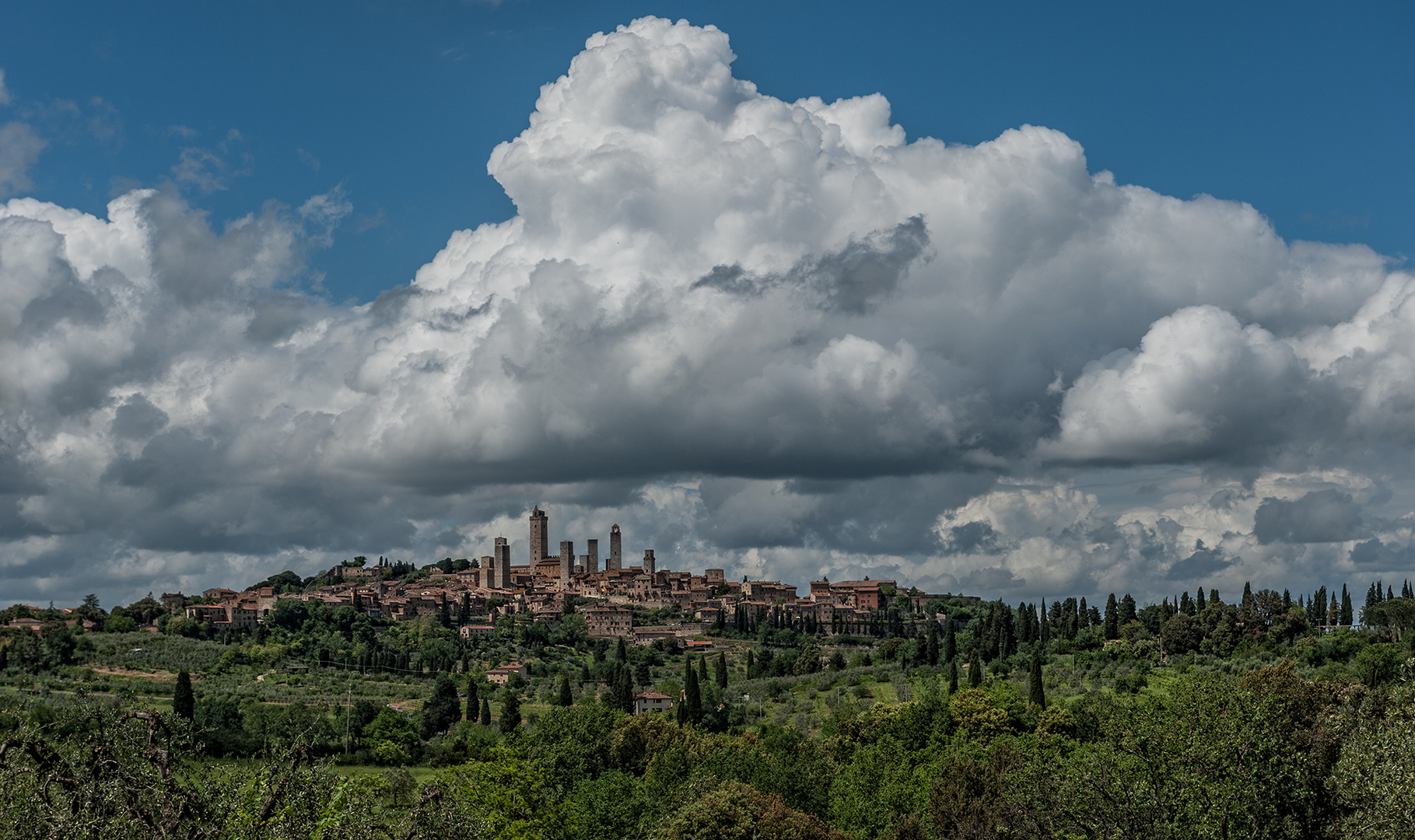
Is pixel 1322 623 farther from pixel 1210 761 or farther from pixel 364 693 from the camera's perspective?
pixel 364 693

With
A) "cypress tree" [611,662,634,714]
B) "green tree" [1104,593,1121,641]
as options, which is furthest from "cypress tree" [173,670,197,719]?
"green tree" [1104,593,1121,641]

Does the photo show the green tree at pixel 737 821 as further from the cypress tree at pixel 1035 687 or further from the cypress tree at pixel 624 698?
the cypress tree at pixel 624 698

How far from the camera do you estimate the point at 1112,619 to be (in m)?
127

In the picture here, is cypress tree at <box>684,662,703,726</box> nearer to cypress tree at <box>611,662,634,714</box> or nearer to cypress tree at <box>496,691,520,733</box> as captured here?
cypress tree at <box>611,662,634,714</box>

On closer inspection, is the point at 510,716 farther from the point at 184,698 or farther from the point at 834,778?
the point at 834,778

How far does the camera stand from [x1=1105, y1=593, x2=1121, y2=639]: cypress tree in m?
125

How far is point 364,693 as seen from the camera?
5022 inches

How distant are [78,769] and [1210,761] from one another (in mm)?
36992

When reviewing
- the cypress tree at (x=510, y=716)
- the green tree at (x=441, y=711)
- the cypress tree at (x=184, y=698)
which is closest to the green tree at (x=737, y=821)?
the cypress tree at (x=510, y=716)

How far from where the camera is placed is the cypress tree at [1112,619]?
12506 centimetres

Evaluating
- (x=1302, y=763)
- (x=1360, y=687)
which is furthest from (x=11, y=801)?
(x=1360, y=687)

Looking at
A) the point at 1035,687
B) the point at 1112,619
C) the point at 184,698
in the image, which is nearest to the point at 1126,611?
the point at 1112,619

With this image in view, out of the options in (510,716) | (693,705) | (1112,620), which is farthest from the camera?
(1112,620)

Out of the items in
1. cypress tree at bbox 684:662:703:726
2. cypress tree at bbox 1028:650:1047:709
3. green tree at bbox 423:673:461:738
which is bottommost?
green tree at bbox 423:673:461:738
